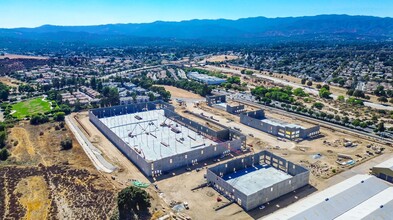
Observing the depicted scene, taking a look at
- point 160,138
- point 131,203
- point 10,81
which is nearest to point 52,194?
point 131,203

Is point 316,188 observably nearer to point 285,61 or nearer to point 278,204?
point 278,204

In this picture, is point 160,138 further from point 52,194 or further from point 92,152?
point 52,194

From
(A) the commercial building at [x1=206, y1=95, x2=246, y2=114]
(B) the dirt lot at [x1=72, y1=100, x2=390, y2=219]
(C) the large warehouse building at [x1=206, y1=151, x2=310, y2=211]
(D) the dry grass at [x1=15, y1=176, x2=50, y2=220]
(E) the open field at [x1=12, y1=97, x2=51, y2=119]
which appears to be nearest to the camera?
(D) the dry grass at [x1=15, y1=176, x2=50, y2=220]

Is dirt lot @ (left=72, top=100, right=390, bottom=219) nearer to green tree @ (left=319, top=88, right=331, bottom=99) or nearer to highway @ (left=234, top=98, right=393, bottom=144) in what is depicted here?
highway @ (left=234, top=98, right=393, bottom=144)

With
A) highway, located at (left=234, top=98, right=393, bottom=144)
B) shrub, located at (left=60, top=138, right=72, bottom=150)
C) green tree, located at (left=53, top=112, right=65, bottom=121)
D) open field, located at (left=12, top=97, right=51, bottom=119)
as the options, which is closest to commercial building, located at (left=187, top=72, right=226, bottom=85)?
highway, located at (left=234, top=98, right=393, bottom=144)

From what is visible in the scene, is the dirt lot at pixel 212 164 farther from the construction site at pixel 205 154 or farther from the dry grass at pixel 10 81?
the dry grass at pixel 10 81

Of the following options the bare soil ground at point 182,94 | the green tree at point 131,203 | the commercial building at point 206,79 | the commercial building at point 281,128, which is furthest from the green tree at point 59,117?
the commercial building at point 206,79
